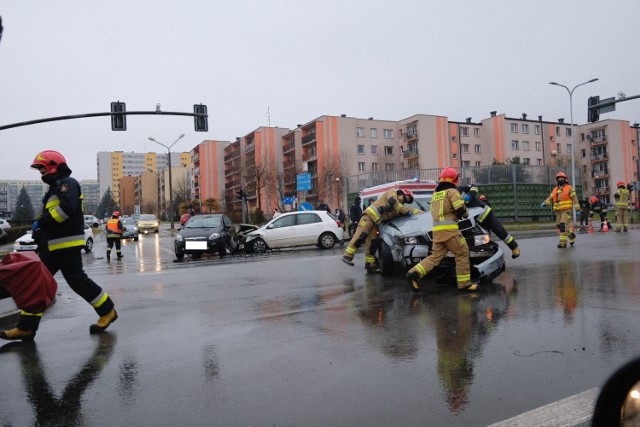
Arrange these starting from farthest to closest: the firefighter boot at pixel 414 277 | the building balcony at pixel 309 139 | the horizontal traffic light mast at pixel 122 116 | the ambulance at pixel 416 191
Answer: the building balcony at pixel 309 139 → the horizontal traffic light mast at pixel 122 116 → the ambulance at pixel 416 191 → the firefighter boot at pixel 414 277

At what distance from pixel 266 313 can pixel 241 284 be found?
2.88m

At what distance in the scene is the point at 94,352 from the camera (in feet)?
16.2

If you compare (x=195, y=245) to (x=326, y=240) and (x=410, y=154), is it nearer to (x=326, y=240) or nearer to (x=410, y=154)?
(x=326, y=240)

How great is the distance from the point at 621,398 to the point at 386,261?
758 centimetres

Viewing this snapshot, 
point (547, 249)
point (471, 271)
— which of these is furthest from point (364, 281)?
point (547, 249)

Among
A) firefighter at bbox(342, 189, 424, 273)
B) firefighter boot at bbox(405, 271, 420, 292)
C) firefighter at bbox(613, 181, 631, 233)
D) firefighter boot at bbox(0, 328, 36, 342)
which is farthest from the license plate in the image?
firefighter at bbox(613, 181, 631, 233)

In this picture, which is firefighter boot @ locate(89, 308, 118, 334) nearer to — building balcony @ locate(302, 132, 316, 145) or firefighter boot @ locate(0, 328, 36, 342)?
firefighter boot @ locate(0, 328, 36, 342)

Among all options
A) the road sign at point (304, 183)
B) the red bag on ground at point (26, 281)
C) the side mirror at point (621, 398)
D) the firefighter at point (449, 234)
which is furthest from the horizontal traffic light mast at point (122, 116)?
the side mirror at point (621, 398)

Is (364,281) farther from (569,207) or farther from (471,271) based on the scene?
(569,207)

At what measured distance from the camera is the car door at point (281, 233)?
59.8 ft

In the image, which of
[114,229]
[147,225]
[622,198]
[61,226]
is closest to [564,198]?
[622,198]

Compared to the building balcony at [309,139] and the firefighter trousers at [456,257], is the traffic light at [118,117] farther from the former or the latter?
the building balcony at [309,139]

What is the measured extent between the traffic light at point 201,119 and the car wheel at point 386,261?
54.1ft

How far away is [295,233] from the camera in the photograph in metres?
18.4
